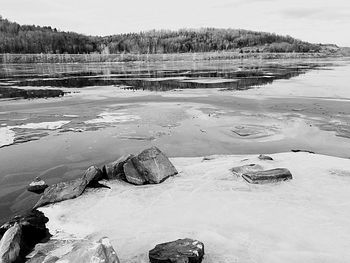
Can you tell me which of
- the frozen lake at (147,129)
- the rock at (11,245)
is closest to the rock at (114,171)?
the frozen lake at (147,129)

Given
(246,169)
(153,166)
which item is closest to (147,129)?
(153,166)

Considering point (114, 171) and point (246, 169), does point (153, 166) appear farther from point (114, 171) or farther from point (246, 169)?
point (246, 169)

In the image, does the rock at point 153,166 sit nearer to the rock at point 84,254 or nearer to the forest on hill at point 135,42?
the rock at point 84,254

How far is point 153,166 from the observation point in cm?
809

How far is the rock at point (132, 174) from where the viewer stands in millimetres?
7852

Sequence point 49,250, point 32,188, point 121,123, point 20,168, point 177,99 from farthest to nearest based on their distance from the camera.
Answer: point 177,99, point 121,123, point 20,168, point 32,188, point 49,250

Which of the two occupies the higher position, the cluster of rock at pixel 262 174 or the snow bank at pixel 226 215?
the cluster of rock at pixel 262 174

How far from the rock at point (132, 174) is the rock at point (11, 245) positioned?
9.76 feet

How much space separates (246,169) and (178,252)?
404 centimetres

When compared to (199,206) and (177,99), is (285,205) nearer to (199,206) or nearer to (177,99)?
(199,206)

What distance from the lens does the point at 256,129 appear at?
→ 43.4 feet

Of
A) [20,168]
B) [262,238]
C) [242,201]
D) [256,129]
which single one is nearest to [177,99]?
[256,129]

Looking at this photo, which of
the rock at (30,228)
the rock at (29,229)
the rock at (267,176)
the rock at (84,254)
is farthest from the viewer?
the rock at (267,176)

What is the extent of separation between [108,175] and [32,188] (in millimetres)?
1815
